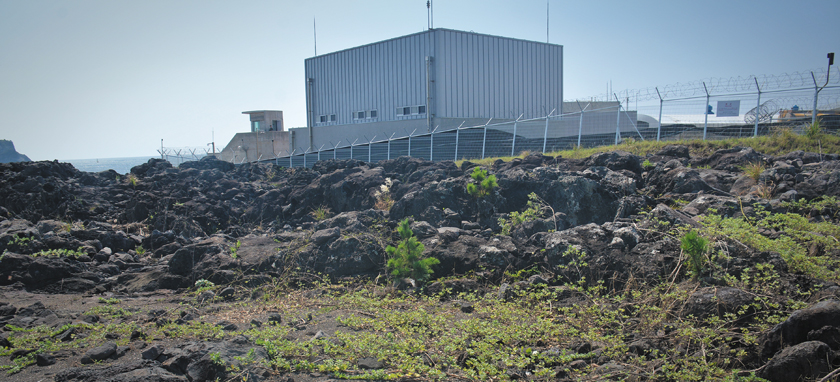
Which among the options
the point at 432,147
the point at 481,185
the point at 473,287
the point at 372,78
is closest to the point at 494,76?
the point at 372,78

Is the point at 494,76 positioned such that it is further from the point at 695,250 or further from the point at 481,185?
the point at 695,250

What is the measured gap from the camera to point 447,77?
869 inches

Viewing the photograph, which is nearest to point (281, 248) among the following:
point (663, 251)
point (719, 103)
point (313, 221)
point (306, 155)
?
point (313, 221)

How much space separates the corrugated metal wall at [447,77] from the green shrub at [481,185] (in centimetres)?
1347

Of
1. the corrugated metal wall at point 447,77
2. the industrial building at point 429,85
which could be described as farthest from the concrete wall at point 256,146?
the corrugated metal wall at point 447,77

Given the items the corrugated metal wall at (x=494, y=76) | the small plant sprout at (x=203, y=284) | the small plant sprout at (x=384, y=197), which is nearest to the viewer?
the small plant sprout at (x=203, y=284)

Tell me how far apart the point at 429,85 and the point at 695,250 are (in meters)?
17.8

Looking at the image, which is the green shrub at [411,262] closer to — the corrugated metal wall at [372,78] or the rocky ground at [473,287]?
the rocky ground at [473,287]

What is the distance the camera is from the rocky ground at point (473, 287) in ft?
12.5

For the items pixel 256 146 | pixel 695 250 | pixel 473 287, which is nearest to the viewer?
pixel 695 250

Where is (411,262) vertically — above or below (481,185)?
below

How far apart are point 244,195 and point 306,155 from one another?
10.5 metres

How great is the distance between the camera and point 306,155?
2397 cm

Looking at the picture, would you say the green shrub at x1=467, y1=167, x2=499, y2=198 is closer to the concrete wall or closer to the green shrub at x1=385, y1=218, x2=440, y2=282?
the green shrub at x1=385, y1=218, x2=440, y2=282
